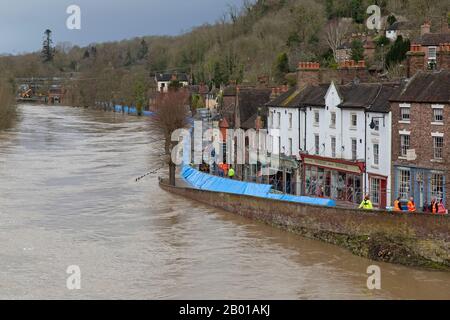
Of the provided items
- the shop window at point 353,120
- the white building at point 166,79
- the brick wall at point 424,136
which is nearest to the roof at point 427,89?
the brick wall at point 424,136

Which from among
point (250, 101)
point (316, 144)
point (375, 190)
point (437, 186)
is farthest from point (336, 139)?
point (250, 101)

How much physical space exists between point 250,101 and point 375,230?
74.6ft

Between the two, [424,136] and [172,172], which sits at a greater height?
[424,136]

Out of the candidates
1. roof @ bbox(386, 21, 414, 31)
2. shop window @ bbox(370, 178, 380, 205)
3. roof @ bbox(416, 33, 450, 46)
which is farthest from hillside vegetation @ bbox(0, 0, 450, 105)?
shop window @ bbox(370, 178, 380, 205)

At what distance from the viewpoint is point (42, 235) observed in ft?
113

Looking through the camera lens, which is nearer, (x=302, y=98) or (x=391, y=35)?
(x=302, y=98)

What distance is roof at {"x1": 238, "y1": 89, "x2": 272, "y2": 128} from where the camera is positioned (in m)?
50.7

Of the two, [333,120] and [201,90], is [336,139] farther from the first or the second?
[201,90]

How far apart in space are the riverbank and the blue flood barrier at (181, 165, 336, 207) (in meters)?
0.70

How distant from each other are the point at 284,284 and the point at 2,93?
86.6 meters

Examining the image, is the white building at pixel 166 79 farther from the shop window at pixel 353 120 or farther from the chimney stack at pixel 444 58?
the chimney stack at pixel 444 58

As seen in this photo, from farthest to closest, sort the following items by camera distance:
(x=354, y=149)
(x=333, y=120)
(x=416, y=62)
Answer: (x=333, y=120) < (x=354, y=149) < (x=416, y=62)

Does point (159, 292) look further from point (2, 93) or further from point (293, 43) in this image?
point (2, 93)

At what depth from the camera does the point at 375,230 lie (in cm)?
2966
